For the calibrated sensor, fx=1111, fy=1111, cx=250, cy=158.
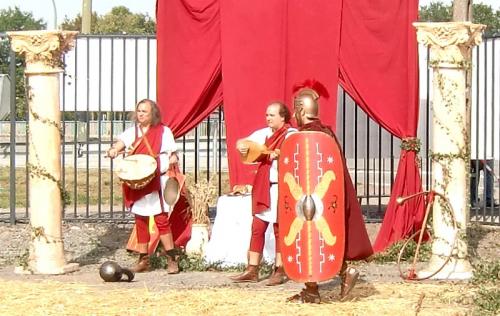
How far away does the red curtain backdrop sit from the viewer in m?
10.7

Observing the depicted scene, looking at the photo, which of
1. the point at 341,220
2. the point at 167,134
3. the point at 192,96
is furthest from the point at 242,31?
the point at 341,220

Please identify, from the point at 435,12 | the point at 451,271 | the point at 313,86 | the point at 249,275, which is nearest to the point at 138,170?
the point at 249,275

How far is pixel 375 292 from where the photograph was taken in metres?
8.52

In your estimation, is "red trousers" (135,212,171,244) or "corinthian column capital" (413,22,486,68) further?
"red trousers" (135,212,171,244)

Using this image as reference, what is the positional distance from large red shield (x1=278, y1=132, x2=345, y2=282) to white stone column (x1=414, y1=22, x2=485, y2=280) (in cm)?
198

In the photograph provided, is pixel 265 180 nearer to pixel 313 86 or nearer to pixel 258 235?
pixel 258 235

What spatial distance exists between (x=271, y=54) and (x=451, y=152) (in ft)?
7.29

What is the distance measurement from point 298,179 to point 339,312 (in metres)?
0.95

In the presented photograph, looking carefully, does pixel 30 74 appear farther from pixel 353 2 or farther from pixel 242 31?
pixel 353 2

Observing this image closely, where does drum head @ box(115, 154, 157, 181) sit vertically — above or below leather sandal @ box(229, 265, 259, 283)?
above

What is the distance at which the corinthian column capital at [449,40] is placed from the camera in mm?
9266

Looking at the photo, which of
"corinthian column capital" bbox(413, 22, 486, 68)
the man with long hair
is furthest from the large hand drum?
"corinthian column capital" bbox(413, 22, 486, 68)

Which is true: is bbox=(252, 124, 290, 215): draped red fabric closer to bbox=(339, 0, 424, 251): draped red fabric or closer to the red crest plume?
the red crest plume

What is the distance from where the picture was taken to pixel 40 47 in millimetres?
9656
